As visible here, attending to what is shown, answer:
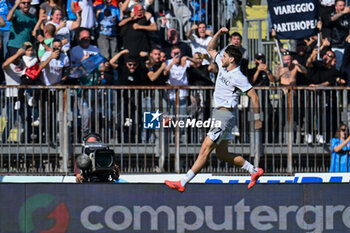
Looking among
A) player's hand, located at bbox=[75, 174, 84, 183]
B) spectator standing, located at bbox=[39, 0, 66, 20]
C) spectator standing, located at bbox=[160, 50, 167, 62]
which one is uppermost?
spectator standing, located at bbox=[39, 0, 66, 20]

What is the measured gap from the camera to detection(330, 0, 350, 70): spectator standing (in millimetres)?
16188

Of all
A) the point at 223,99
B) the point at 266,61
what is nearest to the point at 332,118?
the point at 266,61

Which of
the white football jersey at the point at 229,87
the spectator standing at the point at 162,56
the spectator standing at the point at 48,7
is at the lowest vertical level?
the white football jersey at the point at 229,87

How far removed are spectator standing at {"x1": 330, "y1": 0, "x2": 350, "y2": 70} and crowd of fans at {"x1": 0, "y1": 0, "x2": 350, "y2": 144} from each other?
0.08ft

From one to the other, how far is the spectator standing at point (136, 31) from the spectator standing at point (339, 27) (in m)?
3.42

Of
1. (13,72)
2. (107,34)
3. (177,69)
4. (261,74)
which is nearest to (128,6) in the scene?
(107,34)

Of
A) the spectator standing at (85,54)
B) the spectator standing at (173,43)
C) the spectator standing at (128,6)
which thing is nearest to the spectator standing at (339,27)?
the spectator standing at (173,43)

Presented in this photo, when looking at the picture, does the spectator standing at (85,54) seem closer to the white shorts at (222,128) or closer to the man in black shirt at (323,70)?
the man in black shirt at (323,70)

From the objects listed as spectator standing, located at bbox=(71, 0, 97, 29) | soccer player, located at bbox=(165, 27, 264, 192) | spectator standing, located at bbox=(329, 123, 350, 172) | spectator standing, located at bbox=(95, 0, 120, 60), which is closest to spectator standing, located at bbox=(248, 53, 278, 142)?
spectator standing, located at bbox=(329, 123, 350, 172)

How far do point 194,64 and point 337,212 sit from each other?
582 centimetres

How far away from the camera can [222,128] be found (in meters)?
10.9

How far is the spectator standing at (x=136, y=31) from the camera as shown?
15.5 meters

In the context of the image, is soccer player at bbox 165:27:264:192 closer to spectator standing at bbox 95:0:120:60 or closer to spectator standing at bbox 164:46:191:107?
spectator standing at bbox 164:46:191:107

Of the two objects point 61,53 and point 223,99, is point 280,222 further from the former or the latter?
point 61,53
